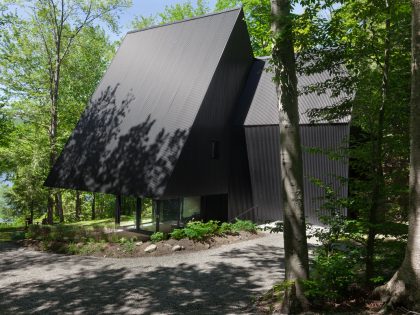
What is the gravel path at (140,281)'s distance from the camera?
7.71m

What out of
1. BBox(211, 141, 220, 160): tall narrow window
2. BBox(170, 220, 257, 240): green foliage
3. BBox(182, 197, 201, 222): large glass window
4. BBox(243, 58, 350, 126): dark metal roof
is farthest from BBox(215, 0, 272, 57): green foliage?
BBox(170, 220, 257, 240): green foliage

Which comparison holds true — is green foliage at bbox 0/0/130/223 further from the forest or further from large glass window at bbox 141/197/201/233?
the forest

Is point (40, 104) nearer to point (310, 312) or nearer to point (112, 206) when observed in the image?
point (112, 206)

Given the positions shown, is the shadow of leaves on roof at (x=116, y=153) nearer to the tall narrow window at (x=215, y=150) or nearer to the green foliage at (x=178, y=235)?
the green foliage at (x=178, y=235)

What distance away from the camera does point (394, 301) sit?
18.8ft

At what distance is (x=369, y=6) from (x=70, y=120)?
25.9 m

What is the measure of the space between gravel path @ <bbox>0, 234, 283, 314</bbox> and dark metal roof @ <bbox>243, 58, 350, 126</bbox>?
23.0 feet

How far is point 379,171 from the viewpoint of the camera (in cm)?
697

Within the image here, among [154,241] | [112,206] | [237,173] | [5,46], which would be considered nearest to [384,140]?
[154,241]

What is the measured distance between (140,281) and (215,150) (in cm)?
899

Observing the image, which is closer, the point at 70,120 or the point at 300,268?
the point at 300,268

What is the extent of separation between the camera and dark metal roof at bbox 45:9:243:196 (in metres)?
15.2

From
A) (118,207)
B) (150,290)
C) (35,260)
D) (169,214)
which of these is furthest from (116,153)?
(150,290)

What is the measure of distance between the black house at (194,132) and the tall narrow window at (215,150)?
0.18ft
